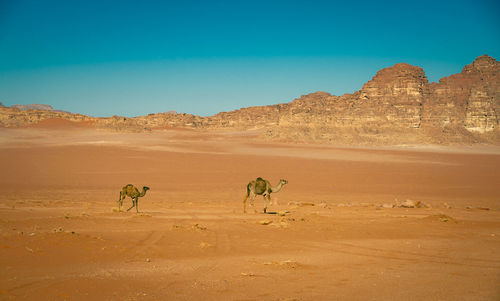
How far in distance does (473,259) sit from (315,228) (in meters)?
4.46

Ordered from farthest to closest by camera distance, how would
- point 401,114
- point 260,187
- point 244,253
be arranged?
point 401,114 → point 260,187 → point 244,253

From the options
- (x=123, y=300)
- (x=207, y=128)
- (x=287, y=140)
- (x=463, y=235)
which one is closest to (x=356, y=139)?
(x=287, y=140)

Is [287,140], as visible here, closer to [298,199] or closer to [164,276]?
[298,199]

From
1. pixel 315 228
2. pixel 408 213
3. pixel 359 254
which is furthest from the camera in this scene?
pixel 408 213

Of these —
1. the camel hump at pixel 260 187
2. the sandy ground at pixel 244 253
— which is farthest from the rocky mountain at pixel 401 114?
the sandy ground at pixel 244 253

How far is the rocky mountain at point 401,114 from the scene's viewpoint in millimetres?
116750

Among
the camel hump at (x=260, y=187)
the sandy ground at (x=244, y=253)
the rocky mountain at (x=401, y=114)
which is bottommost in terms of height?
the sandy ground at (x=244, y=253)

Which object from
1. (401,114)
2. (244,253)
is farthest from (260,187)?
(401,114)

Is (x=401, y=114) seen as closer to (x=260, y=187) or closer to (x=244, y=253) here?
(x=260, y=187)

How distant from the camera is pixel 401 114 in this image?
128m

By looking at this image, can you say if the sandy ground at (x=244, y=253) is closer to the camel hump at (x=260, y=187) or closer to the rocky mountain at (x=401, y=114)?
the camel hump at (x=260, y=187)

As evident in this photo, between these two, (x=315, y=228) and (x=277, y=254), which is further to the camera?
(x=315, y=228)

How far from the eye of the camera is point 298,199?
2052 cm

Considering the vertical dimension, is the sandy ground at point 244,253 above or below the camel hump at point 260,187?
below
